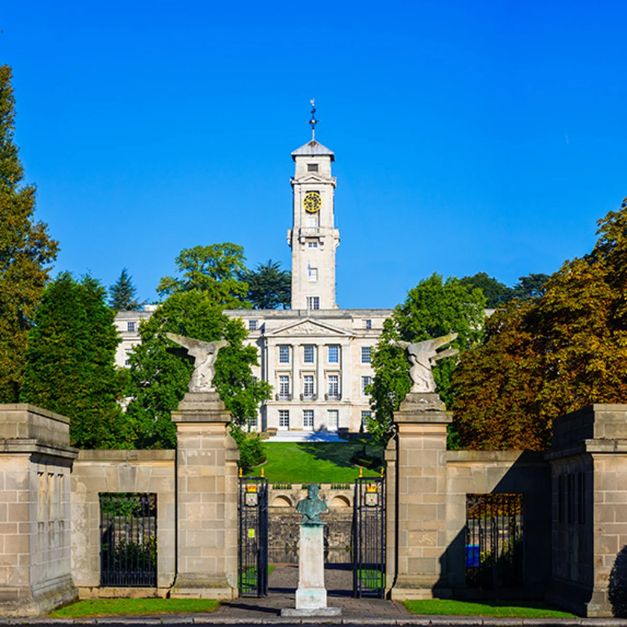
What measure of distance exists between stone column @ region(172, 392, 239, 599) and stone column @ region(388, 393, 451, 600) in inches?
154

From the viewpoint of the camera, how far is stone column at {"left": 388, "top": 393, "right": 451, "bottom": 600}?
97.0 ft

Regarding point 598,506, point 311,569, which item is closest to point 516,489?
point 598,506

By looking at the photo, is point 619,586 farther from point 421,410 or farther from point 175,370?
point 175,370

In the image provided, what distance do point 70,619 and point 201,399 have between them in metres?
6.34

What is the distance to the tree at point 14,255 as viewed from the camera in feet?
169

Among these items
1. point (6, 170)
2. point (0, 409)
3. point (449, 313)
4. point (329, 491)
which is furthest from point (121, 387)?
point (0, 409)

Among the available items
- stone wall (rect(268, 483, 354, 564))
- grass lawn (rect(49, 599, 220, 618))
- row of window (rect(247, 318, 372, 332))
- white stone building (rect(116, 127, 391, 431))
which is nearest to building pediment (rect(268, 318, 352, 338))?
white stone building (rect(116, 127, 391, 431))

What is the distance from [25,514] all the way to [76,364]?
32339mm

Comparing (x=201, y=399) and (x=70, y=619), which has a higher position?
(x=201, y=399)

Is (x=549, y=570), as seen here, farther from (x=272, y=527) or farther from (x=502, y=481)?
(x=272, y=527)

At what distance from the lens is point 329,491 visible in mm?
76500

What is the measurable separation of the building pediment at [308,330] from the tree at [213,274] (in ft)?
94.6

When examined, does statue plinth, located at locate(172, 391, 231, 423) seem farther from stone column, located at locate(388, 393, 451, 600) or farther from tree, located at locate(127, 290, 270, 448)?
tree, located at locate(127, 290, 270, 448)

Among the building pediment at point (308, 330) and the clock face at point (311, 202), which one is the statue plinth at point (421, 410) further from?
the clock face at point (311, 202)
